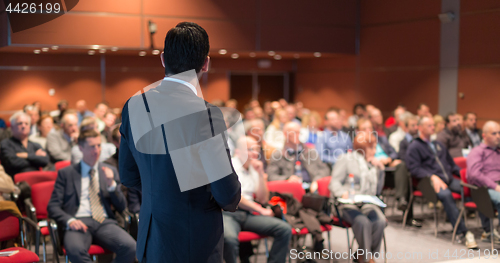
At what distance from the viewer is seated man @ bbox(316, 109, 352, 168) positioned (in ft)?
21.6

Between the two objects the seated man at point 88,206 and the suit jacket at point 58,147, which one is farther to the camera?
the suit jacket at point 58,147

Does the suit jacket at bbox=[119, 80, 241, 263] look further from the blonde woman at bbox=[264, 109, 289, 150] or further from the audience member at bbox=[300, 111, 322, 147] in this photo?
the audience member at bbox=[300, 111, 322, 147]

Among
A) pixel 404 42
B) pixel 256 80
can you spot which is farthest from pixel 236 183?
pixel 256 80

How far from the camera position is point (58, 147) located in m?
6.02

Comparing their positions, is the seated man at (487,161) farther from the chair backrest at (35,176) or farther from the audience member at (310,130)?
the chair backrest at (35,176)

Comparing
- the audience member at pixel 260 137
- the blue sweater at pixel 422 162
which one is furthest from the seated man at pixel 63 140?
the blue sweater at pixel 422 162

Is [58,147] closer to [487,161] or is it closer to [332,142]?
[332,142]

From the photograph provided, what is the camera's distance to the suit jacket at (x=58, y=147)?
596 cm

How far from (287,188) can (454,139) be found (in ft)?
13.0

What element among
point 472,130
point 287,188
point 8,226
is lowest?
point 8,226

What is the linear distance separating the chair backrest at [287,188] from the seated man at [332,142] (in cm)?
176

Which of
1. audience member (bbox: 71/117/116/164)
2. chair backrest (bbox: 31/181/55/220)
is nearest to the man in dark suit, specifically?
chair backrest (bbox: 31/181/55/220)

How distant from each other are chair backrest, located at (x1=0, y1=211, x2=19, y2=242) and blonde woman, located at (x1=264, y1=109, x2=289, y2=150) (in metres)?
3.23

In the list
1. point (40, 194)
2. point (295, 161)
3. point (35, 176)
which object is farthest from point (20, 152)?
point (295, 161)
